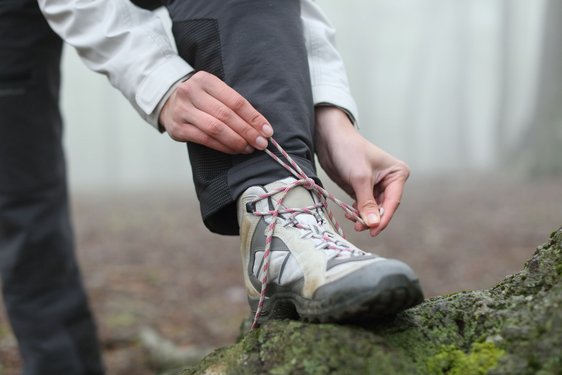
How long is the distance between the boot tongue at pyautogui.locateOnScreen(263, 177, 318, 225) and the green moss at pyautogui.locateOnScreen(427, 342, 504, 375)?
0.43m

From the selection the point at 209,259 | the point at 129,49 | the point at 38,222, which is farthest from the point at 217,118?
the point at 209,259

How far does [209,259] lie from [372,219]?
4518 millimetres

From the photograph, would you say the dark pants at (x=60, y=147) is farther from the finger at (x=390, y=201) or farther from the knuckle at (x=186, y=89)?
the finger at (x=390, y=201)

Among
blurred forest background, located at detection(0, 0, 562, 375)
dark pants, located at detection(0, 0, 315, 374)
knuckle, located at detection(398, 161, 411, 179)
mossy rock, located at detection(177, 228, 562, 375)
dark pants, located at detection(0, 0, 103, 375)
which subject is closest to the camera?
mossy rock, located at detection(177, 228, 562, 375)

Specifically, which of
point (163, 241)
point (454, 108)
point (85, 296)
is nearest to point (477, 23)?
point (454, 108)

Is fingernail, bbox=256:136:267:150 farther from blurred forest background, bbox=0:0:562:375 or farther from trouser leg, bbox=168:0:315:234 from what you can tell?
blurred forest background, bbox=0:0:562:375

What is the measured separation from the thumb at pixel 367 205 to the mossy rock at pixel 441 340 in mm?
246

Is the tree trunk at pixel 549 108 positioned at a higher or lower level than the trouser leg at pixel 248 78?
higher

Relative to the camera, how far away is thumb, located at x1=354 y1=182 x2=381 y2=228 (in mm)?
1671

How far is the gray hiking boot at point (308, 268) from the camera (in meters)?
1.30

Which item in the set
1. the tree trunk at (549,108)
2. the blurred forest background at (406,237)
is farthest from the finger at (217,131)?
the tree trunk at (549,108)

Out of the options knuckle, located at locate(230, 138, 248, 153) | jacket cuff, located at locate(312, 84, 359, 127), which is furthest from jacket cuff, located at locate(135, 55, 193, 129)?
jacket cuff, located at locate(312, 84, 359, 127)

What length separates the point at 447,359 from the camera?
54.4 inches

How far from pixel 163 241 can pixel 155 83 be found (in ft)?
18.3
